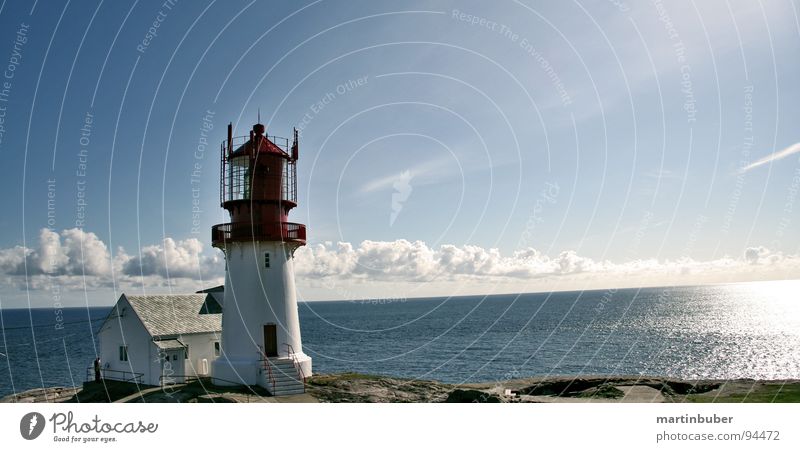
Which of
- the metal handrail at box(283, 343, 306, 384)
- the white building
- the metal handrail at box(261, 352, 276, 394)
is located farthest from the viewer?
the white building

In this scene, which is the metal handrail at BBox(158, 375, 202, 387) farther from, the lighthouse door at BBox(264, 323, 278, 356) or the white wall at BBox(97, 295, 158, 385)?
the lighthouse door at BBox(264, 323, 278, 356)

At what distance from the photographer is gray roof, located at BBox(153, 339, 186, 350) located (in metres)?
29.9

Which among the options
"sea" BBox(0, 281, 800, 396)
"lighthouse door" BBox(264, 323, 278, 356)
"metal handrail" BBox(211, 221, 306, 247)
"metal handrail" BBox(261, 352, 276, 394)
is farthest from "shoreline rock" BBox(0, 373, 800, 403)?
"sea" BBox(0, 281, 800, 396)

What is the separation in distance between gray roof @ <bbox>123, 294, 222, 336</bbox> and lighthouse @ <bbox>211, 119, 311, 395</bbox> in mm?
3996

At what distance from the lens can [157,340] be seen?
99.1ft

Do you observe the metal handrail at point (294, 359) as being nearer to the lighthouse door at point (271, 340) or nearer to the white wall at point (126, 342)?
the lighthouse door at point (271, 340)

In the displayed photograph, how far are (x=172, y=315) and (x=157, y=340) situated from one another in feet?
7.62

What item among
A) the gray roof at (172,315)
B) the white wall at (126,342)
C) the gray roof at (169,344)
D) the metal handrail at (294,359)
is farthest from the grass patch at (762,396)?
the white wall at (126,342)

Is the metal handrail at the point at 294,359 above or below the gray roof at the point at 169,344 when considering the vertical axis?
below

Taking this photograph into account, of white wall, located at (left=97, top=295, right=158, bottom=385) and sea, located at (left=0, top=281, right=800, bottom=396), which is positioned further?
sea, located at (left=0, top=281, right=800, bottom=396)

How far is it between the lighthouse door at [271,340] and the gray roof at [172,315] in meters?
5.90

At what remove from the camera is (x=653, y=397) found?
30547 mm

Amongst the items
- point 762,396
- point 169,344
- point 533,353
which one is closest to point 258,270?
point 169,344

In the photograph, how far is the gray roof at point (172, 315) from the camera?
30812mm
